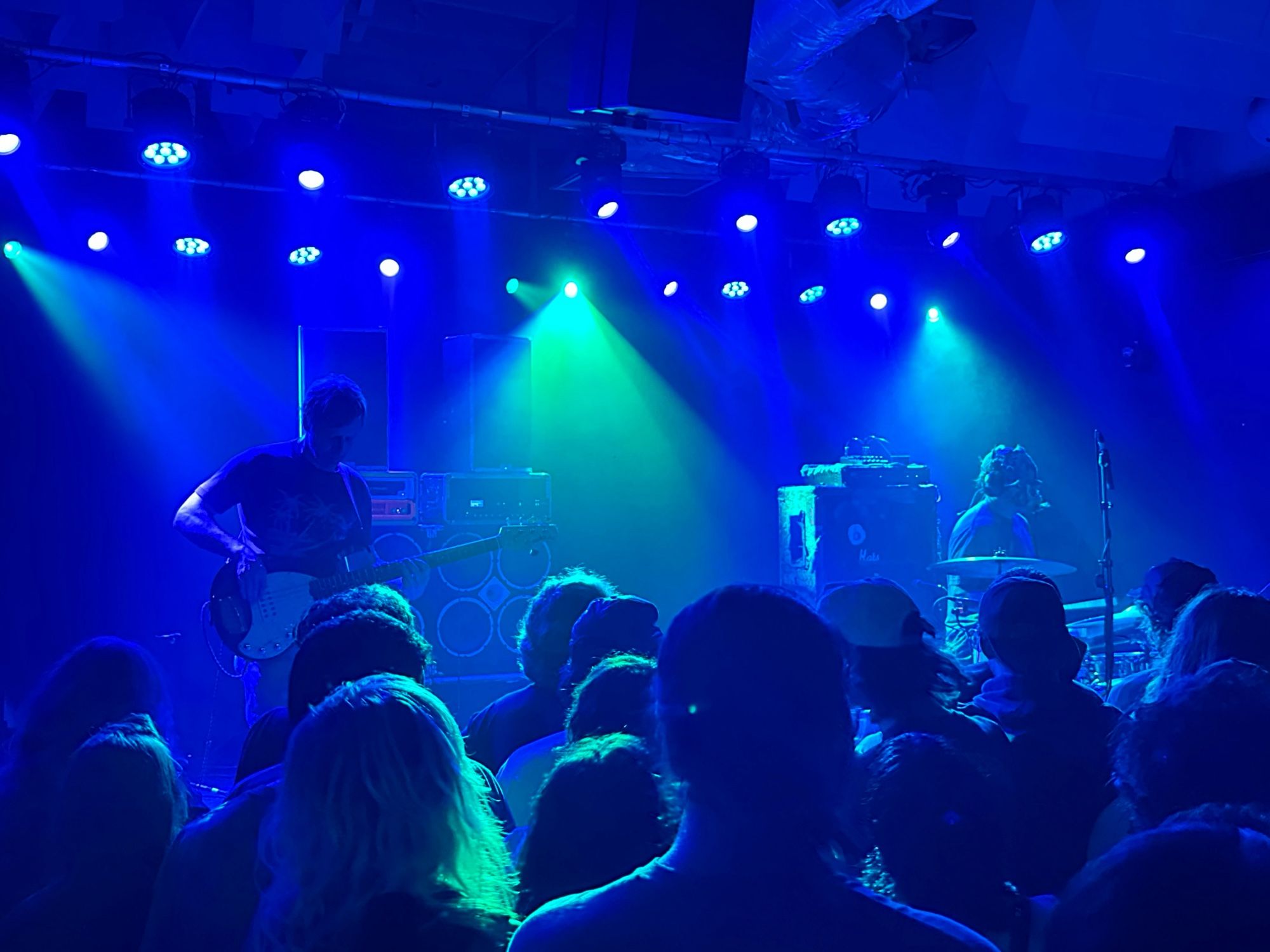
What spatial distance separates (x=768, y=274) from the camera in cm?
877

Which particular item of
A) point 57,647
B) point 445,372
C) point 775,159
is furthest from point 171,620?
point 775,159

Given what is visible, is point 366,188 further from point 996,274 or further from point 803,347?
point 996,274

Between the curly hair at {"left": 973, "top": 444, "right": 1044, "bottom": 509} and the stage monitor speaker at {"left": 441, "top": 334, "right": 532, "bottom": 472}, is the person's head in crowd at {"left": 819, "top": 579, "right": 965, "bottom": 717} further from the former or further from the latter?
the stage monitor speaker at {"left": 441, "top": 334, "right": 532, "bottom": 472}

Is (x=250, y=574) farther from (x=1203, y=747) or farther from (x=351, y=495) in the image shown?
(x=1203, y=747)

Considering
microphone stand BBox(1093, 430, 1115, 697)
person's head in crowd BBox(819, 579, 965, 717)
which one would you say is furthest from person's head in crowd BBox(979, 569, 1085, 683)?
microphone stand BBox(1093, 430, 1115, 697)

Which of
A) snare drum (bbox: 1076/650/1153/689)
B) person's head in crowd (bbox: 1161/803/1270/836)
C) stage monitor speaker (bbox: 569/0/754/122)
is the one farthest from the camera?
snare drum (bbox: 1076/650/1153/689)

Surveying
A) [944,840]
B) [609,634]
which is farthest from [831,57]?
[944,840]

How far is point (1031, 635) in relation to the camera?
2.36m

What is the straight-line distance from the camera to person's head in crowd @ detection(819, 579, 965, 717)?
7.00ft

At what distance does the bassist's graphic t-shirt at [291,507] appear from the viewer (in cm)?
441

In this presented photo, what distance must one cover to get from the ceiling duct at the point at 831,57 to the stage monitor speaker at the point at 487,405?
2.49 meters

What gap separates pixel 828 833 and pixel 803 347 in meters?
8.46

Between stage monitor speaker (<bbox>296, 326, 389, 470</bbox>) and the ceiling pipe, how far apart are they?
5.69 feet

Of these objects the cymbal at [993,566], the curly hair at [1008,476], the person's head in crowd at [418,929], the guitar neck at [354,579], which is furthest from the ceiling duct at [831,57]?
the person's head in crowd at [418,929]
